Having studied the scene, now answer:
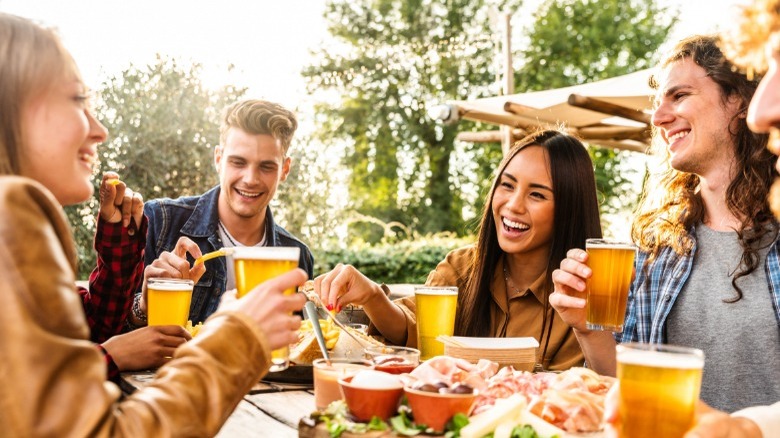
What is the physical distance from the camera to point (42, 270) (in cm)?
125

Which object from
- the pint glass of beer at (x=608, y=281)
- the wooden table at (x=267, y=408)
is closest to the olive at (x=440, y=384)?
the wooden table at (x=267, y=408)

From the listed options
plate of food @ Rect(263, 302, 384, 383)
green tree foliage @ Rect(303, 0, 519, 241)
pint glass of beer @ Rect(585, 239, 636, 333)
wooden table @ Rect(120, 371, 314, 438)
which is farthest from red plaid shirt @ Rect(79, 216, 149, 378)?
green tree foliage @ Rect(303, 0, 519, 241)

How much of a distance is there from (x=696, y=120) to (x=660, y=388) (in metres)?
1.82

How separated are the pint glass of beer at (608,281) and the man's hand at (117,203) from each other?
1.81 metres

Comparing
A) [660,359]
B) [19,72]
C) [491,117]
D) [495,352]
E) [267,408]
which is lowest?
[267,408]

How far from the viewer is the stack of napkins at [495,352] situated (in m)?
2.62

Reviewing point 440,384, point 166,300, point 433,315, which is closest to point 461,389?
point 440,384

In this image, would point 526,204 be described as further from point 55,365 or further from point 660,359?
point 55,365

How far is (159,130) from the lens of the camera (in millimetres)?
9125

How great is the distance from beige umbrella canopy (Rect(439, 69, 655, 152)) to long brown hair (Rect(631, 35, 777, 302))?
287 centimetres

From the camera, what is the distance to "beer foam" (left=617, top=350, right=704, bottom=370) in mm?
1542

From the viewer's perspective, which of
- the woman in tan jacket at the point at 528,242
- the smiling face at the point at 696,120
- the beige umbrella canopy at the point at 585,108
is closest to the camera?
the smiling face at the point at 696,120

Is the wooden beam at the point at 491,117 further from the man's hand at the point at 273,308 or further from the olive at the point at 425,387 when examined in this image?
the man's hand at the point at 273,308

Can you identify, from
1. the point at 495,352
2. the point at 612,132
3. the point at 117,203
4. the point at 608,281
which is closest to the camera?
the point at 608,281
